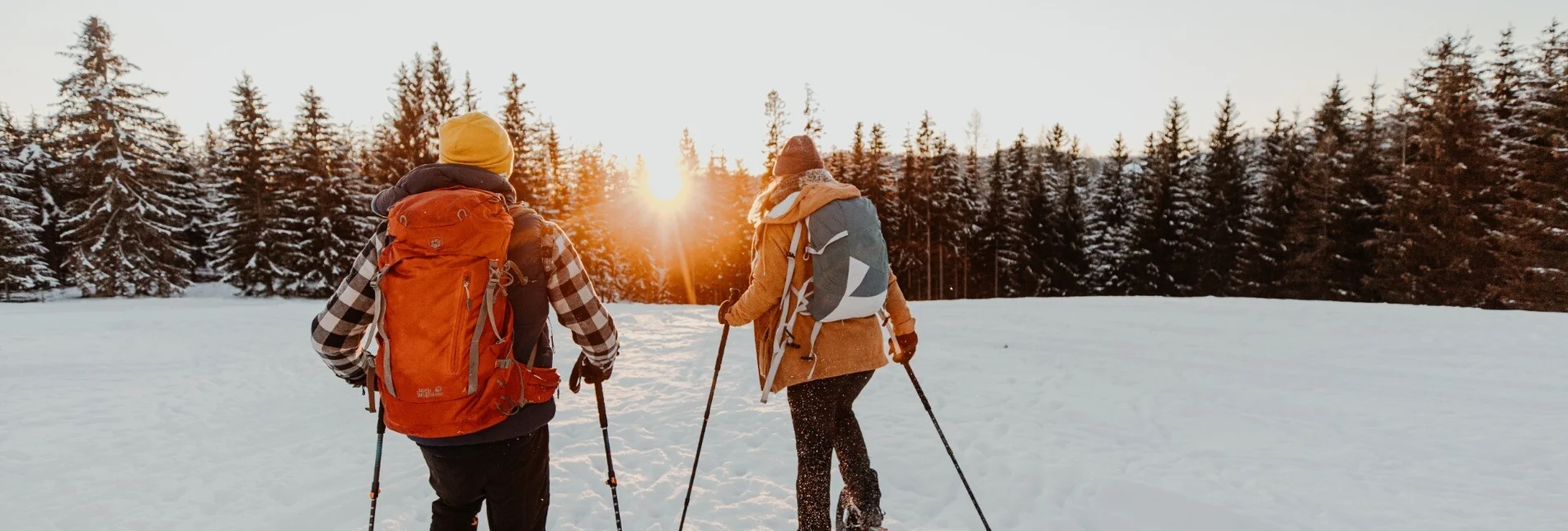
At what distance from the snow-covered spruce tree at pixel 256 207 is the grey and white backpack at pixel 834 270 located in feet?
102

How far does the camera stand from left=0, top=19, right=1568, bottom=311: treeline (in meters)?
24.7

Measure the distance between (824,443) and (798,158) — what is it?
4.65ft

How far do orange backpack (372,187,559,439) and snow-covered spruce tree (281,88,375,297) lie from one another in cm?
2973

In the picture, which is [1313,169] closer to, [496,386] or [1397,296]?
[1397,296]

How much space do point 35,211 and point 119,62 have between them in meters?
8.65

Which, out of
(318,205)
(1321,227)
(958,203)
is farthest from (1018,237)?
(318,205)

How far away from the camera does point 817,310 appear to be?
→ 3.14 m

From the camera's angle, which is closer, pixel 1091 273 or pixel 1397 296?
pixel 1397 296

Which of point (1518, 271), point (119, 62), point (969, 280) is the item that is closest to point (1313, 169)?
point (1518, 271)

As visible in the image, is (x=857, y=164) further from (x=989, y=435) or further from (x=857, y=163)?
(x=989, y=435)

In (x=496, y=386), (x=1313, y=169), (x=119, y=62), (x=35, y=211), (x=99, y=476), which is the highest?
(x=119, y=62)

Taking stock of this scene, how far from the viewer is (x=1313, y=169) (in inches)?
1219

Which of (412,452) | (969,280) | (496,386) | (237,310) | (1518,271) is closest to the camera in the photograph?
(496,386)

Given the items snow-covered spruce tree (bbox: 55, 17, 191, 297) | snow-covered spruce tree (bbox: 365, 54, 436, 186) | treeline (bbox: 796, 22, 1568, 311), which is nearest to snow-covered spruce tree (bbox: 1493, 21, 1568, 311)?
treeline (bbox: 796, 22, 1568, 311)
